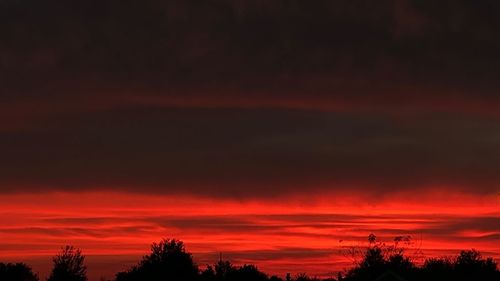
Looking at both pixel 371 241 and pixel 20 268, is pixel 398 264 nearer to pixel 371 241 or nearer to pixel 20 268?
pixel 371 241

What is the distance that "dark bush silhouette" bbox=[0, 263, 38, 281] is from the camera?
122m

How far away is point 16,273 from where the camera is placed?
125062 mm

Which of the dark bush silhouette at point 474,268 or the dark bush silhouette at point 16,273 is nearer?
the dark bush silhouette at point 474,268

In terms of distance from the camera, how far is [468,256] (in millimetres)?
111938

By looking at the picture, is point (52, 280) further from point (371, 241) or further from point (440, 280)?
point (440, 280)

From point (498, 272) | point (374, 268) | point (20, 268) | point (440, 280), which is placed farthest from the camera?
point (20, 268)

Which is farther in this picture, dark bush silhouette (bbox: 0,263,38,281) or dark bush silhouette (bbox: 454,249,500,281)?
dark bush silhouette (bbox: 0,263,38,281)

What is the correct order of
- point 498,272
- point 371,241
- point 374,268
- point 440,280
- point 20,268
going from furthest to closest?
1. point 20,268
2. point 371,241
3. point 374,268
4. point 498,272
5. point 440,280

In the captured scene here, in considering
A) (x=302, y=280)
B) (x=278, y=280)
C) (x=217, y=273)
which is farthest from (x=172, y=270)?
(x=302, y=280)

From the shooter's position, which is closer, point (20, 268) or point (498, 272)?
point (498, 272)

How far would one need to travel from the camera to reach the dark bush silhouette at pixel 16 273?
400 feet

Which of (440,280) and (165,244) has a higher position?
(165,244)

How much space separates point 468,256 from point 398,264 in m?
7.76

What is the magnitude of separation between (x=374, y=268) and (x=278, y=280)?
17167 millimetres
